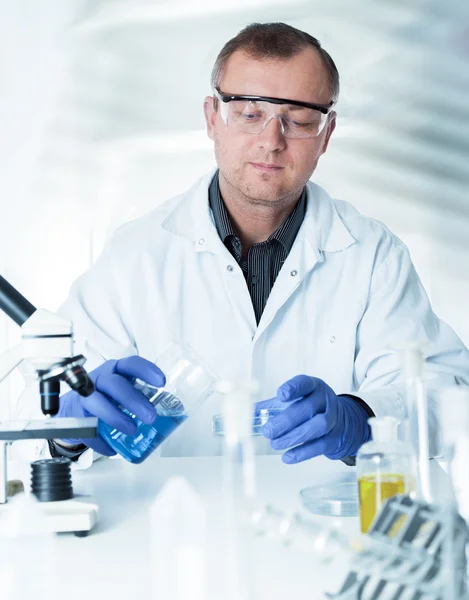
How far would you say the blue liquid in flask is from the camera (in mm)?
1592

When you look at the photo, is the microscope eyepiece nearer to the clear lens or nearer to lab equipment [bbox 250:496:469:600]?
lab equipment [bbox 250:496:469:600]

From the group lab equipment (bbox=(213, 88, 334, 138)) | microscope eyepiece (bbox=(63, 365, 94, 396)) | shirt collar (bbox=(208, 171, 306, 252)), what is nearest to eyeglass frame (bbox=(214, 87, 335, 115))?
lab equipment (bbox=(213, 88, 334, 138))

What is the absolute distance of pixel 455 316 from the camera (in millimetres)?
3738

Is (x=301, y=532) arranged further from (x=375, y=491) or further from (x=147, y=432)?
(x=147, y=432)

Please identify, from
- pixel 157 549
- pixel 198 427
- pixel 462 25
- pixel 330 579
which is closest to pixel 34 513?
pixel 157 549

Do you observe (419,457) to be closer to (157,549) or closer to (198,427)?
(157,549)

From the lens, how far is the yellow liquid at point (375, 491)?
118 centimetres

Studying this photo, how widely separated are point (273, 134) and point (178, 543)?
53.8 inches

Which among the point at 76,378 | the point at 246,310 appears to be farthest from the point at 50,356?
the point at 246,310

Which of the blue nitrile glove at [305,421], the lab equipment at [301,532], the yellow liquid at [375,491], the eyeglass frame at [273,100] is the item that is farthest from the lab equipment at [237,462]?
the eyeglass frame at [273,100]

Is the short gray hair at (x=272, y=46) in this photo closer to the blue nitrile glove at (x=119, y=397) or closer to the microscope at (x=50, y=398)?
the blue nitrile glove at (x=119, y=397)

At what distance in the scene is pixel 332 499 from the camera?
1.52 m

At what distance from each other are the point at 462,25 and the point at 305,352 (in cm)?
203

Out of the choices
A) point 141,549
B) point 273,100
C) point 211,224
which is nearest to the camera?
point 141,549
